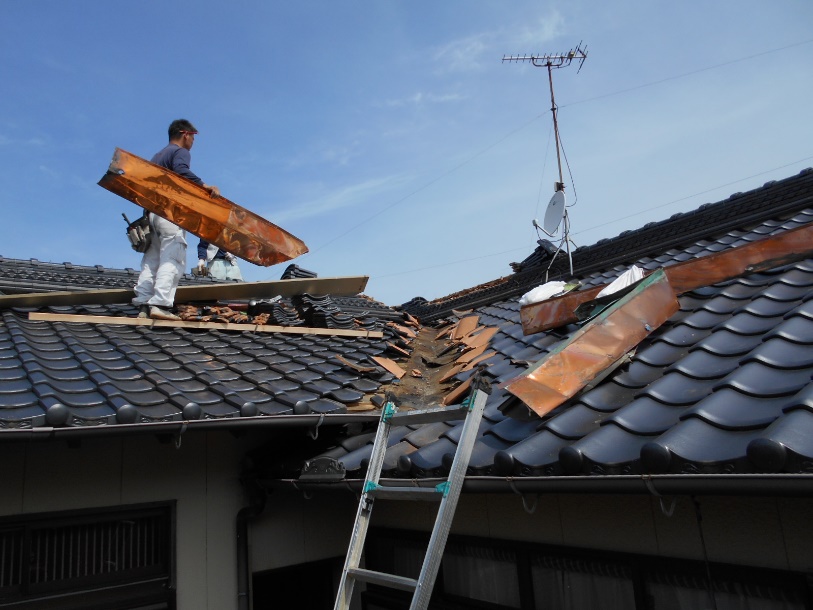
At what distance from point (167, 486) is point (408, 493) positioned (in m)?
2.33

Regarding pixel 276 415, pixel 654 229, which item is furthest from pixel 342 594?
pixel 654 229

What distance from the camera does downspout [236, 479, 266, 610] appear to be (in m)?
4.82

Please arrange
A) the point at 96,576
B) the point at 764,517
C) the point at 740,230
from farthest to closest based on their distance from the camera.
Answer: the point at 740,230
the point at 96,576
the point at 764,517

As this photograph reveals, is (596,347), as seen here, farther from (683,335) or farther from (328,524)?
(328,524)

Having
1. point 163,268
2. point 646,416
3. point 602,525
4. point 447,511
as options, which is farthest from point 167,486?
point 646,416

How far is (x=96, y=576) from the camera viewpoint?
426 cm

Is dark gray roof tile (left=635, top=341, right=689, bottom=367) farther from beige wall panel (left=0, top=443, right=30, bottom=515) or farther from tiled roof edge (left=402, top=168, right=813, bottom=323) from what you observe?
beige wall panel (left=0, top=443, right=30, bottom=515)

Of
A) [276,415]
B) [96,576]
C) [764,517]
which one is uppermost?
[276,415]

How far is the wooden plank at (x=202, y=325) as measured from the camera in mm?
5766

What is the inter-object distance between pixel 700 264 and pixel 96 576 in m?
5.22

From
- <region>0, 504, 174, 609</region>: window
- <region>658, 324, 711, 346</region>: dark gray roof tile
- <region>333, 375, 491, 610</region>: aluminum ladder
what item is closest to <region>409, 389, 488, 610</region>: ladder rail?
<region>333, 375, 491, 610</region>: aluminum ladder

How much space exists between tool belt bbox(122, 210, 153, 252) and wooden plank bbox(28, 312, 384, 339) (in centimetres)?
92

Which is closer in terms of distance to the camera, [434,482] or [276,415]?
[434,482]

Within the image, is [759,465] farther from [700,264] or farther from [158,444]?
[158,444]
